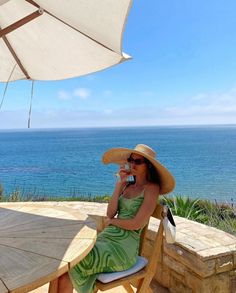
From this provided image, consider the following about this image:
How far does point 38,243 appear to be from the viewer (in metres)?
1.73

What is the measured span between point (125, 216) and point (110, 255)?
33 cm

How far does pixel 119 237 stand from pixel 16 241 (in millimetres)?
713

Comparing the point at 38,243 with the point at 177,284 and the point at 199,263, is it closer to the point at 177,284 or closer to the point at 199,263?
the point at 199,263

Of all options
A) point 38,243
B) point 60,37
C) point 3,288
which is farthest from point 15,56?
point 3,288

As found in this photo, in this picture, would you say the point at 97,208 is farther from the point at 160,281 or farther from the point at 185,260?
the point at 185,260

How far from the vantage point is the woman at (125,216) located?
6.69ft

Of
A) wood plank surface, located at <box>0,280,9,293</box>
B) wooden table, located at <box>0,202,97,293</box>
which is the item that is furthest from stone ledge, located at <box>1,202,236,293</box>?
wood plank surface, located at <box>0,280,9,293</box>

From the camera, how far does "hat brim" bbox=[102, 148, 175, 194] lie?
7.37ft

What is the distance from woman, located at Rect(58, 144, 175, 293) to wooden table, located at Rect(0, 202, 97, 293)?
20cm

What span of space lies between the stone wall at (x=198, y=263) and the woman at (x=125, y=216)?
0.47 metres

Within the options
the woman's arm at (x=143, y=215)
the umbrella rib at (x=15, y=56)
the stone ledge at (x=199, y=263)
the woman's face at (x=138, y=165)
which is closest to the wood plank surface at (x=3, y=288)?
the woman's arm at (x=143, y=215)

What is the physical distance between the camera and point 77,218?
2.23 m

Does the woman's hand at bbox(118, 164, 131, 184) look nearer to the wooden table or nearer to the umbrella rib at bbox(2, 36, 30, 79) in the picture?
the wooden table

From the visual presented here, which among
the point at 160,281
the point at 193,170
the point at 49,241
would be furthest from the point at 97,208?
the point at 193,170
